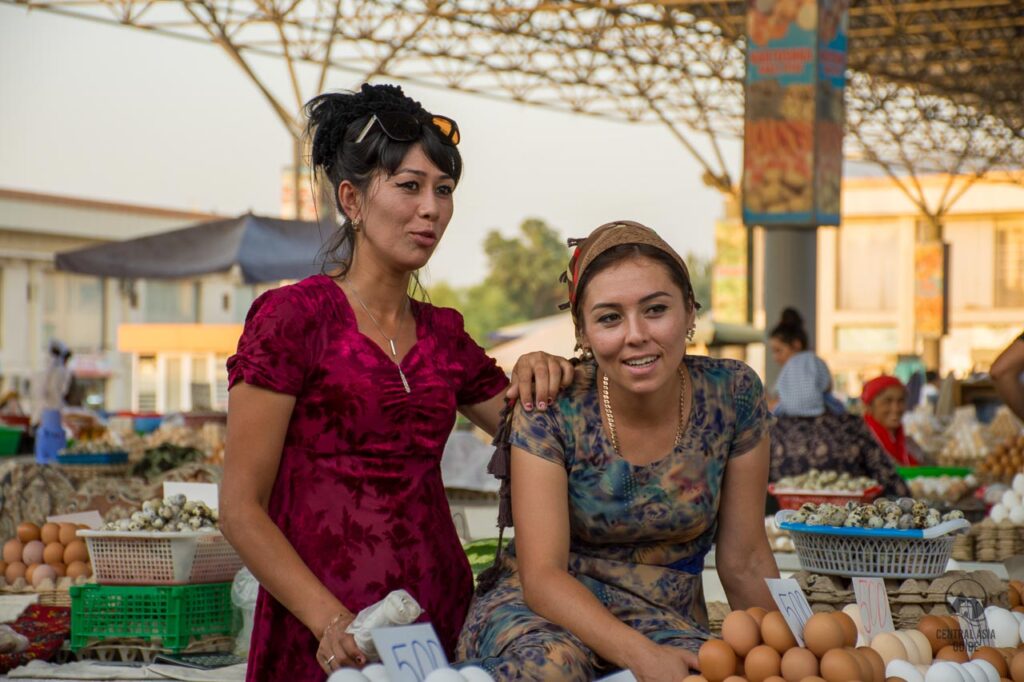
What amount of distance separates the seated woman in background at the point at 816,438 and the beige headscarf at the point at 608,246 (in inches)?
154

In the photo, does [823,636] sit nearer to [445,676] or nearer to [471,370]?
[445,676]

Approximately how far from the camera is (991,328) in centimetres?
3566

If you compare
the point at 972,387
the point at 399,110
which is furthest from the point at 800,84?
the point at 399,110

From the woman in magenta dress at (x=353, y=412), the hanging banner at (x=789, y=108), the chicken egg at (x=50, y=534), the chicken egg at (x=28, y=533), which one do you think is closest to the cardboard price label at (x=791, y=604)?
the woman in magenta dress at (x=353, y=412)

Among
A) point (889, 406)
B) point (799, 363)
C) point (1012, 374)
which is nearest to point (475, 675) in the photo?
point (1012, 374)

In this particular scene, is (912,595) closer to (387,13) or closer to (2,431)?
(2,431)

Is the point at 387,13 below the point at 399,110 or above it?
above

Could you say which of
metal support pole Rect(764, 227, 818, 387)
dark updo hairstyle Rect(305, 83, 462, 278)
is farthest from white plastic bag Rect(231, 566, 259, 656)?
metal support pole Rect(764, 227, 818, 387)

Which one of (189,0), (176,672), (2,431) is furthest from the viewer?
(189,0)

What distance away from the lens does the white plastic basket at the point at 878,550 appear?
130 inches

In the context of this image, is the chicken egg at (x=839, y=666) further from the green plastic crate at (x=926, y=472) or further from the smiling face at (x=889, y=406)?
the smiling face at (x=889, y=406)

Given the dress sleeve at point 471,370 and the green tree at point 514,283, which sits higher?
the green tree at point 514,283

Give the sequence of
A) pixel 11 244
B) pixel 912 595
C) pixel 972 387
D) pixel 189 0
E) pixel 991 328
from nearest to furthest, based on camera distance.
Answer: pixel 912 595 < pixel 972 387 < pixel 189 0 < pixel 11 244 < pixel 991 328

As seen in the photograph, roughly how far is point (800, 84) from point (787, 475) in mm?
3829
